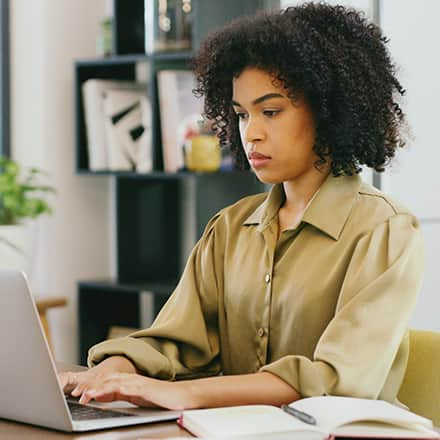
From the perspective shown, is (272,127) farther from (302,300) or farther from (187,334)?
(187,334)

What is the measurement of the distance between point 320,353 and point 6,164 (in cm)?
240

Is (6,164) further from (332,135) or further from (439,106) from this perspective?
(332,135)

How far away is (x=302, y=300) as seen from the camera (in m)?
1.74

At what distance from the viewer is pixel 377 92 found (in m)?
1.78

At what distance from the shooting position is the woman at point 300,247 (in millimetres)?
1583

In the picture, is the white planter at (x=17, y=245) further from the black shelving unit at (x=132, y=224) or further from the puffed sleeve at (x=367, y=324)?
the puffed sleeve at (x=367, y=324)

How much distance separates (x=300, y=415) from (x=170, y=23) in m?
2.43

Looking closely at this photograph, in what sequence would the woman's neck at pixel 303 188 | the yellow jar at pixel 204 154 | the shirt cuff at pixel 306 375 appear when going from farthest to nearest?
the yellow jar at pixel 204 154
the woman's neck at pixel 303 188
the shirt cuff at pixel 306 375

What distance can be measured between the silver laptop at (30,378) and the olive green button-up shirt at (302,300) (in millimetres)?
264

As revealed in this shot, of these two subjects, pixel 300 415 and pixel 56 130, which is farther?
pixel 56 130

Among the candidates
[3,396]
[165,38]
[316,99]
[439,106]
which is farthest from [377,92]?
[165,38]

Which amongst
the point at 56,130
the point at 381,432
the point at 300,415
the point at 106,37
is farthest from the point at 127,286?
the point at 381,432

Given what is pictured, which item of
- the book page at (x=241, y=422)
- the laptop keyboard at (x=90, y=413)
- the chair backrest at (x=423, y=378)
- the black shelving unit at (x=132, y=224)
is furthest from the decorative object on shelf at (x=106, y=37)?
the book page at (x=241, y=422)

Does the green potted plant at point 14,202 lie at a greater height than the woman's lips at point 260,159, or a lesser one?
lesser
